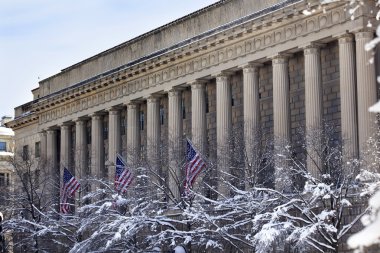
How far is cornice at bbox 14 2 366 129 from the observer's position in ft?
154

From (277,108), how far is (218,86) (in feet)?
21.7

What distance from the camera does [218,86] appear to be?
54281 millimetres

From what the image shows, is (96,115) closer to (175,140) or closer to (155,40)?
(155,40)

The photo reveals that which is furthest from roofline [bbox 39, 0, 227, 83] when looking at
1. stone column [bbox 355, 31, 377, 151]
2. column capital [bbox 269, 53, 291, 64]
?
stone column [bbox 355, 31, 377, 151]

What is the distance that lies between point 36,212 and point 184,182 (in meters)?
19.3

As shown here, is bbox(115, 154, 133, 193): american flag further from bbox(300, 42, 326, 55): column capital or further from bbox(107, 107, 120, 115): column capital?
bbox(107, 107, 120, 115): column capital

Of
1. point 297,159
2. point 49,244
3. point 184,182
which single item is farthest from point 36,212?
point 297,159

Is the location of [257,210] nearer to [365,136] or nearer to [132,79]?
[365,136]

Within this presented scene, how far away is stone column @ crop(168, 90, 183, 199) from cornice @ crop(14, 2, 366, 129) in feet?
5.22

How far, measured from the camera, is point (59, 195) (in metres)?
63.7

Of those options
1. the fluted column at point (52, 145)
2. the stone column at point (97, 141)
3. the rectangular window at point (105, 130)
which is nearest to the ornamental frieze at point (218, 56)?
the stone column at point (97, 141)

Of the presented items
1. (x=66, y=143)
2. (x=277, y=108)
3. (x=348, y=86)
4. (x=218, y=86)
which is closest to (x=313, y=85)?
(x=348, y=86)

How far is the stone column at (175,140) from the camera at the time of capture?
48.4 m

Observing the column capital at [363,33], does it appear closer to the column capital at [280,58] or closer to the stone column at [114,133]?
the column capital at [280,58]
